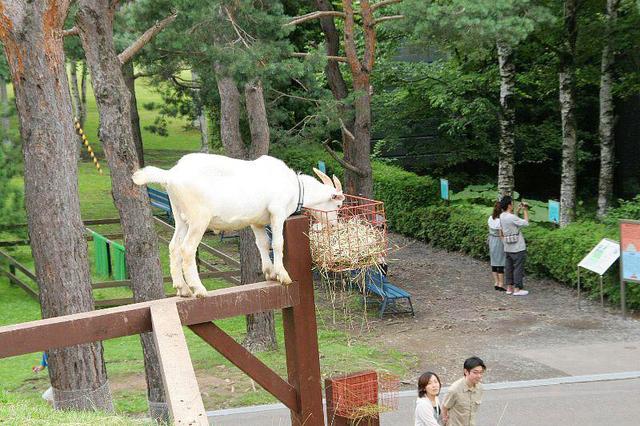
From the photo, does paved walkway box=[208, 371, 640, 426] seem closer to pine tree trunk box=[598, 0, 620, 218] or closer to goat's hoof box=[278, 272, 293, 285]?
goat's hoof box=[278, 272, 293, 285]

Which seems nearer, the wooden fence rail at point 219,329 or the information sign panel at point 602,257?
the wooden fence rail at point 219,329

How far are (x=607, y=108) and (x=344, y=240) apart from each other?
1408 centimetres

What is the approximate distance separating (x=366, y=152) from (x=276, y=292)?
1101cm

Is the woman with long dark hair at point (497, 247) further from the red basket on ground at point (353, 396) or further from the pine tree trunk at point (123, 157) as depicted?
the red basket on ground at point (353, 396)

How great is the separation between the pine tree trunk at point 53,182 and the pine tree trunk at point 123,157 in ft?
3.60

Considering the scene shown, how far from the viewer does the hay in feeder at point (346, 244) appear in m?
6.62

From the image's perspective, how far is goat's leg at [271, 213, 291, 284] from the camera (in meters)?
6.38

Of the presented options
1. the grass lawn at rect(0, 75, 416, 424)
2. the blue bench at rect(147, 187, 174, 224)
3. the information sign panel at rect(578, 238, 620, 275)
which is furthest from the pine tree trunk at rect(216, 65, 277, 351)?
the blue bench at rect(147, 187, 174, 224)

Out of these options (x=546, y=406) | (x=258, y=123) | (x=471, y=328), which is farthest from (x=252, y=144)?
(x=546, y=406)

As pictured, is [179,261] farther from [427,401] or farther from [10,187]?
[10,187]

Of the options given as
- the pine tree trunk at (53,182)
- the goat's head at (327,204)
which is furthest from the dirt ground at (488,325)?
the goat's head at (327,204)

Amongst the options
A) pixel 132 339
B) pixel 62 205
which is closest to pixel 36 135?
pixel 62 205

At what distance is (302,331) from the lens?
6645 millimetres

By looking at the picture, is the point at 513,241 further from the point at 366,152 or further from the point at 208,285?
the point at 208,285
